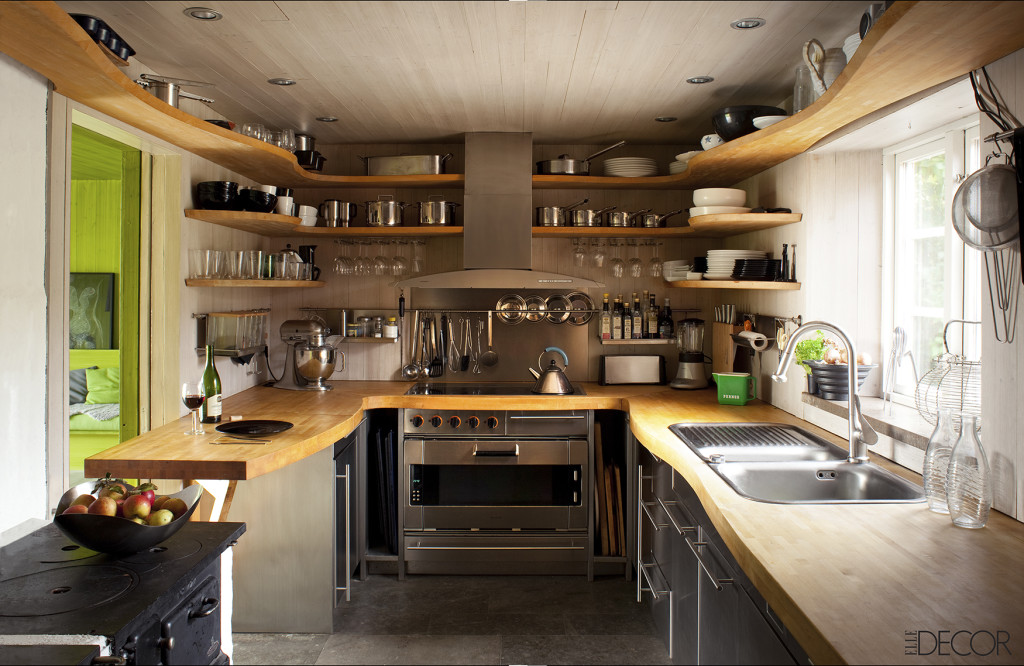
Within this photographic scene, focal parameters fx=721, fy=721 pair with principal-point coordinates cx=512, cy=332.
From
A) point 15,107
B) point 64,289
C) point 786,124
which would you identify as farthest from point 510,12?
point 64,289

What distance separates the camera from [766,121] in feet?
8.92

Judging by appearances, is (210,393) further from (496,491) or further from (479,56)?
(479,56)

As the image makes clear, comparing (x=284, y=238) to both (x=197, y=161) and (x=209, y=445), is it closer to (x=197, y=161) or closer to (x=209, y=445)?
(x=197, y=161)

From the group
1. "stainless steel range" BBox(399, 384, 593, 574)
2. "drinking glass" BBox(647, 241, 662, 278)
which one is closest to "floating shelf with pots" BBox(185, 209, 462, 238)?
"stainless steel range" BBox(399, 384, 593, 574)

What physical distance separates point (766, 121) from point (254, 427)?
2.27 metres

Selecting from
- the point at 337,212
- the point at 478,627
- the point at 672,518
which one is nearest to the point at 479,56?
the point at 337,212

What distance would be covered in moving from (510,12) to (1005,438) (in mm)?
1792

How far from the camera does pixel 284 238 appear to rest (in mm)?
4164

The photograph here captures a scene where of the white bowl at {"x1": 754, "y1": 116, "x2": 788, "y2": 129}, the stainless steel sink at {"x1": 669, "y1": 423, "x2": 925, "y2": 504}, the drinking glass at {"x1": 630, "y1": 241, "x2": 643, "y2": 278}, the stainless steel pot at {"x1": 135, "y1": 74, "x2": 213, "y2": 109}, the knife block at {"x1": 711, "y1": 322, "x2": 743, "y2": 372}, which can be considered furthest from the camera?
the drinking glass at {"x1": 630, "y1": 241, "x2": 643, "y2": 278}

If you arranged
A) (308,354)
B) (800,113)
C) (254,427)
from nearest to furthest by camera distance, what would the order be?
(800,113) → (254,427) → (308,354)

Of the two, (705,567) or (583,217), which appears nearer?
(705,567)

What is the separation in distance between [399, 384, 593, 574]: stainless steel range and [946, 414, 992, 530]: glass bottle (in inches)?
77.2

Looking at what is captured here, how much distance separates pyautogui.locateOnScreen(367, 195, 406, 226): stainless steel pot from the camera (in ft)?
12.9

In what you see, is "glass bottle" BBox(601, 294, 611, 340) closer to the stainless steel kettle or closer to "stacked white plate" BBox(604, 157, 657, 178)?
the stainless steel kettle
